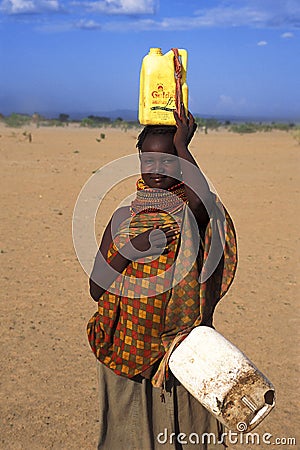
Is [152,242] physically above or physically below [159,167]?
below

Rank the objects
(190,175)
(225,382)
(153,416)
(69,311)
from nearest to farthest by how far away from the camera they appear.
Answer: (225,382)
(190,175)
(153,416)
(69,311)

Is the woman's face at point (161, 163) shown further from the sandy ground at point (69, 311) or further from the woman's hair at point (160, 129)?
the sandy ground at point (69, 311)

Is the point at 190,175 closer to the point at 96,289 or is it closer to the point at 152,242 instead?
the point at 152,242

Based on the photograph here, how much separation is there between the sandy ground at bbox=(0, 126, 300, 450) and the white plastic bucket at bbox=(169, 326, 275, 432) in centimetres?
161

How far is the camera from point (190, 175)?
7.11 feet

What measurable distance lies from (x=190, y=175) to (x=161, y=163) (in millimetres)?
112

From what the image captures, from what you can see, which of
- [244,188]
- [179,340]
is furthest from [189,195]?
[244,188]

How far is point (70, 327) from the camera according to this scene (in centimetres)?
504

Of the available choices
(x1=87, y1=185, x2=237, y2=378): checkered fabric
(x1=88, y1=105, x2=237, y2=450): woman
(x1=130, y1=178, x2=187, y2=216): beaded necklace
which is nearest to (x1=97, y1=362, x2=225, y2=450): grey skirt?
(x1=88, y1=105, x2=237, y2=450): woman

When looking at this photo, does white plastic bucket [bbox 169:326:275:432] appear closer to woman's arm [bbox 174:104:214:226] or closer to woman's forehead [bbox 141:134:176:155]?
woman's arm [bbox 174:104:214:226]

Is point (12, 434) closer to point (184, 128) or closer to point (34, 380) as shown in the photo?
point (34, 380)

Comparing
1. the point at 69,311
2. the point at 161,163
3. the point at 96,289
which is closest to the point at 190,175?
the point at 161,163

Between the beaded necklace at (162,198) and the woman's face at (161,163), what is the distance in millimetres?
20

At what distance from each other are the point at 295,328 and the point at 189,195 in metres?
3.26
